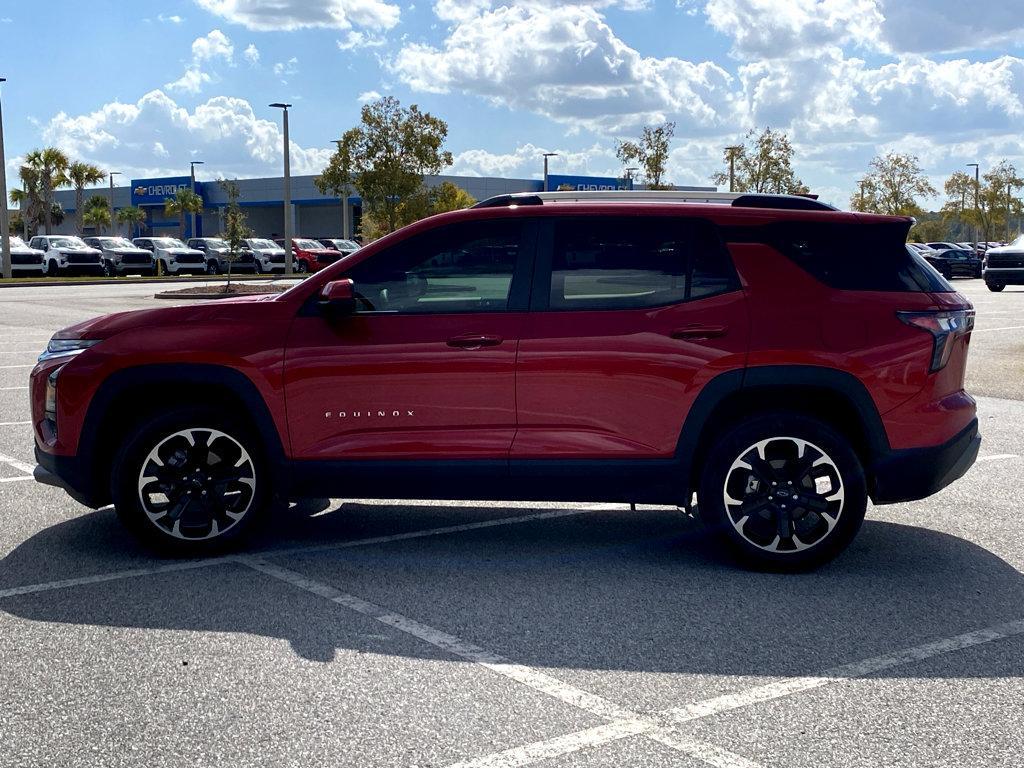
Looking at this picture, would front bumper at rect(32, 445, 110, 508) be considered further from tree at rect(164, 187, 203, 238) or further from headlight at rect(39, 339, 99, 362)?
tree at rect(164, 187, 203, 238)

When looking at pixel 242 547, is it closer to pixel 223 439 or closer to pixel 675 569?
pixel 223 439

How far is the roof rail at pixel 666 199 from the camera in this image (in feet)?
20.0

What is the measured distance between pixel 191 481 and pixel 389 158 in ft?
133

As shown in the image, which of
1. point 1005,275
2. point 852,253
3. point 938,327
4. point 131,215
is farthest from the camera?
point 131,215

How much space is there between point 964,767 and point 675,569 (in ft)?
7.72

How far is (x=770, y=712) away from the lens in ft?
13.2

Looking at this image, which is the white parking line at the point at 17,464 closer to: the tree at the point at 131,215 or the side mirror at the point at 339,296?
the side mirror at the point at 339,296

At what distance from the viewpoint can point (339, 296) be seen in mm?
5688

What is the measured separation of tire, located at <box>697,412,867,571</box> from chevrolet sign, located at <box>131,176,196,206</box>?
313 ft

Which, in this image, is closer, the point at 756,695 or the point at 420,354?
the point at 756,695

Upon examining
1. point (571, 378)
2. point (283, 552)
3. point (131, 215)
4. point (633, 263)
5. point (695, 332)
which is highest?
point (131, 215)

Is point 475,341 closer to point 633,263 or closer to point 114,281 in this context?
point 633,263

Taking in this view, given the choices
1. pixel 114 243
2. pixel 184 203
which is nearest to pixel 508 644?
pixel 114 243

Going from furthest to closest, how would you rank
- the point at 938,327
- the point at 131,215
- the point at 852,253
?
the point at 131,215, the point at 852,253, the point at 938,327
